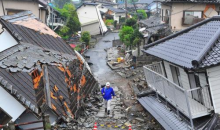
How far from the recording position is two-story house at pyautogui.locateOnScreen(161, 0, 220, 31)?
20.6m

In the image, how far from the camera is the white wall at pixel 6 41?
11.9 m

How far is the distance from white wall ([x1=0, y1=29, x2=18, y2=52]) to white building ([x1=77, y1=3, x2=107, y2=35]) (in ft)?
117

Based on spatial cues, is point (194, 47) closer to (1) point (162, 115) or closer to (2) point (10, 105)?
(1) point (162, 115)

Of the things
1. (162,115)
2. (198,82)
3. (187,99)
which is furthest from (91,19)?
(187,99)

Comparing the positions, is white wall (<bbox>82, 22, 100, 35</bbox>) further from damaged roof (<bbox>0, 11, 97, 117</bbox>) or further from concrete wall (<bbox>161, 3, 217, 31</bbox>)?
damaged roof (<bbox>0, 11, 97, 117</bbox>)

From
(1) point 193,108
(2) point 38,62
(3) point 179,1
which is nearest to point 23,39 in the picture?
(2) point 38,62

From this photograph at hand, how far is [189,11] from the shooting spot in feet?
69.6

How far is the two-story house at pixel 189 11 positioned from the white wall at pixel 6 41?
14.9 meters

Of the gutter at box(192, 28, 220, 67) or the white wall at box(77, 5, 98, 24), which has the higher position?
the white wall at box(77, 5, 98, 24)

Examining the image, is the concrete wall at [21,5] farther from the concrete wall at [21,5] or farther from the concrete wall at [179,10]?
the concrete wall at [179,10]

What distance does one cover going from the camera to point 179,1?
2089 cm

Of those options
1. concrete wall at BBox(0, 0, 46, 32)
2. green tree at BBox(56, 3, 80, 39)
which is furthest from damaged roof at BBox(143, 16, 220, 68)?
green tree at BBox(56, 3, 80, 39)

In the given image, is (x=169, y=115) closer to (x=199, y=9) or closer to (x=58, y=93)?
(x=58, y=93)

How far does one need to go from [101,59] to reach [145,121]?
64.3 feet
